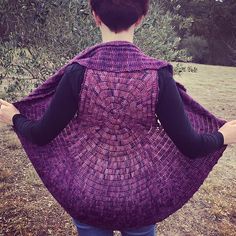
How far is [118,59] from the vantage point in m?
1.92

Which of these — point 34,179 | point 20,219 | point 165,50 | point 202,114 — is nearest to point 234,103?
point 165,50

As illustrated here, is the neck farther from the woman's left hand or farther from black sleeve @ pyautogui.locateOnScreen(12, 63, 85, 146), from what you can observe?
the woman's left hand

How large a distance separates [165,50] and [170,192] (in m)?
5.46

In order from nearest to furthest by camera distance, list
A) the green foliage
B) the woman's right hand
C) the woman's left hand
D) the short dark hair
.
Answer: the short dark hair
the woman's right hand
the woman's left hand
the green foliage

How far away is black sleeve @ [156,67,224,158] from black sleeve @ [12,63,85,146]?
0.42 metres

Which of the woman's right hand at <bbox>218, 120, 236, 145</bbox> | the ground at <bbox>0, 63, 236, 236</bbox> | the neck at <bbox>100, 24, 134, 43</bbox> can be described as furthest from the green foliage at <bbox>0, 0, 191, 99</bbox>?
the woman's right hand at <bbox>218, 120, 236, 145</bbox>

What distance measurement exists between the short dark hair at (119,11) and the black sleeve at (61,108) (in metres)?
0.27

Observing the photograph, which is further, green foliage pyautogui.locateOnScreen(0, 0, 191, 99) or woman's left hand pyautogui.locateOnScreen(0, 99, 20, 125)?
green foliage pyautogui.locateOnScreen(0, 0, 191, 99)

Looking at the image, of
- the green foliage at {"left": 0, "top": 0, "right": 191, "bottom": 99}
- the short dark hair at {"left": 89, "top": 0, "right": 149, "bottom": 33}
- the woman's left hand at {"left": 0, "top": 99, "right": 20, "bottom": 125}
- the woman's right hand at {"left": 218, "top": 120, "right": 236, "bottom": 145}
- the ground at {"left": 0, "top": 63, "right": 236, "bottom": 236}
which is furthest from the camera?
the green foliage at {"left": 0, "top": 0, "right": 191, "bottom": 99}

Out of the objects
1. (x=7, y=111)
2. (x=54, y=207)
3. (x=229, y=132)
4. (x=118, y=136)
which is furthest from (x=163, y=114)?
(x=54, y=207)

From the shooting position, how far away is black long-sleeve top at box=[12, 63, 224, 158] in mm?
1860

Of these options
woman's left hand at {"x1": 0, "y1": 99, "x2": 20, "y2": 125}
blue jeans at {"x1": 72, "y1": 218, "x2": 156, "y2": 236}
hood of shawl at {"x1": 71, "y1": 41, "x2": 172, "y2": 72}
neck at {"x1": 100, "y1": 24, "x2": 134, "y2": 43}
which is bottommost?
blue jeans at {"x1": 72, "y1": 218, "x2": 156, "y2": 236}

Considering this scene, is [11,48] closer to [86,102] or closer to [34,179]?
[34,179]

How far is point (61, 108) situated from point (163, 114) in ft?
1.71
